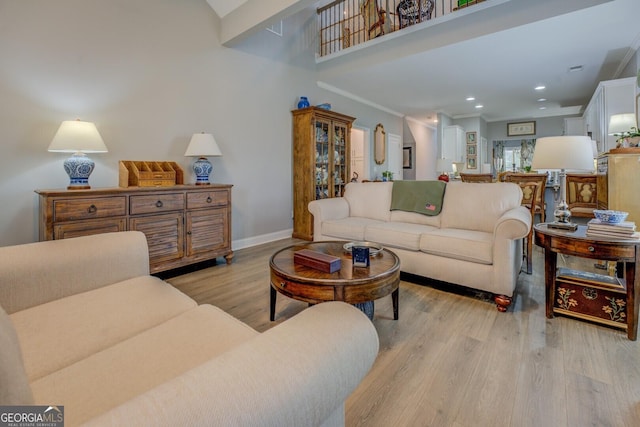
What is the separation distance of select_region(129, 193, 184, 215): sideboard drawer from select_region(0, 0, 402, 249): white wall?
58 cm

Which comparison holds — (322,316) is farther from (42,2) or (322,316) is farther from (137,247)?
(42,2)

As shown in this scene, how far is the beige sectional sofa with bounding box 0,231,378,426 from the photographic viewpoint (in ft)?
1.68

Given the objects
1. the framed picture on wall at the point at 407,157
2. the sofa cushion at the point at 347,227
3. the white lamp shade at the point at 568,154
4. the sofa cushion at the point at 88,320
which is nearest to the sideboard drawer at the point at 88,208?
the sofa cushion at the point at 88,320

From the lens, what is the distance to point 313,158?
4.59 meters

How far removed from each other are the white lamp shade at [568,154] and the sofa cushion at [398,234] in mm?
1064

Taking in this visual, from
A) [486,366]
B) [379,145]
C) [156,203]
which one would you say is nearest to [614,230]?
[486,366]

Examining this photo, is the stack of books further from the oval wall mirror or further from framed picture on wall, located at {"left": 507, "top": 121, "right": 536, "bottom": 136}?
framed picture on wall, located at {"left": 507, "top": 121, "right": 536, "bottom": 136}

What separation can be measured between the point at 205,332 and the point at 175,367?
19 centimetres

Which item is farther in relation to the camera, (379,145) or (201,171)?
(379,145)

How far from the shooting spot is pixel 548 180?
3463mm

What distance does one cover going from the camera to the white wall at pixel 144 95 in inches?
96.7

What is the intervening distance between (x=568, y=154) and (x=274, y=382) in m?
2.45

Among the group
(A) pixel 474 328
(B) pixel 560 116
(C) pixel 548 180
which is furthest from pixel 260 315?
(B) pixel 560 116

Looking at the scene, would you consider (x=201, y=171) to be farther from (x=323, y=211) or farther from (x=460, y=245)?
(x=460, y=245)
